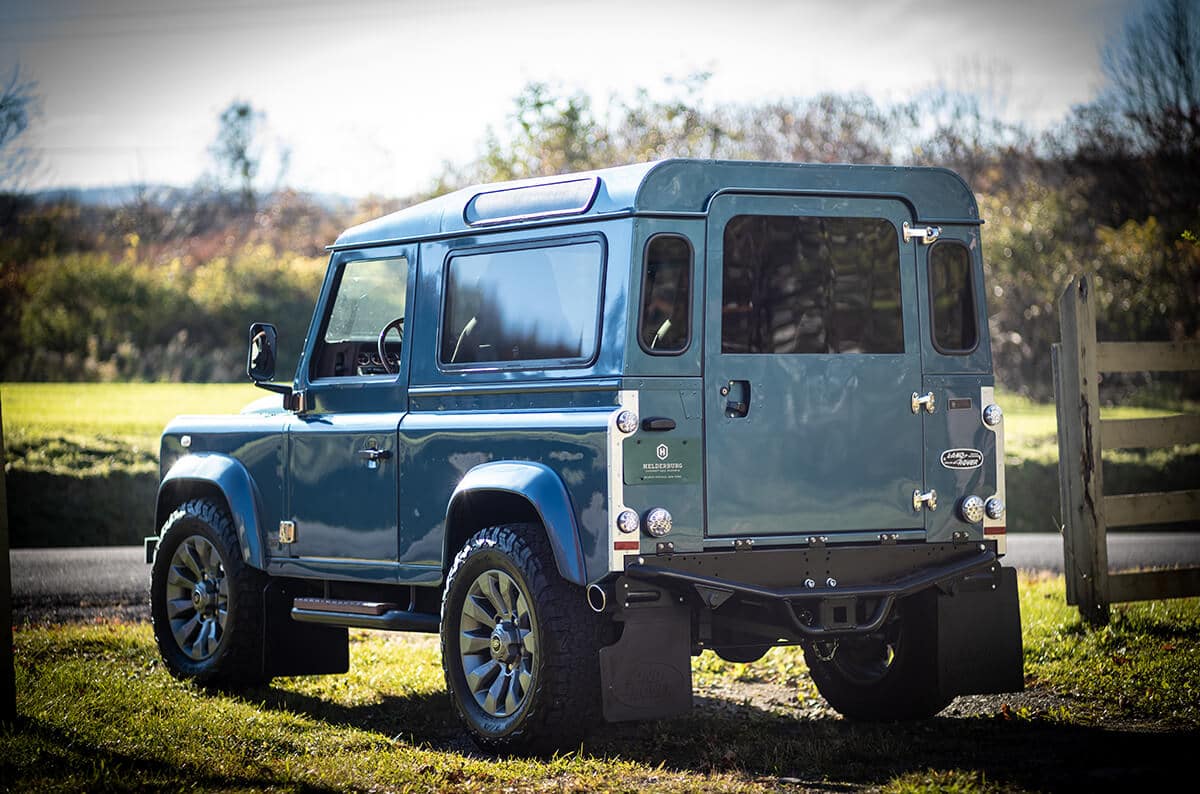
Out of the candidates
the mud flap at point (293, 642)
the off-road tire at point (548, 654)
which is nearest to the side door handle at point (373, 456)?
the off-road tire at point (548, 654)

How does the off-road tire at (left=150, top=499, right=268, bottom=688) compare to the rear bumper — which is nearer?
the rear bumper

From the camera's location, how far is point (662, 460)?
6.96 metres

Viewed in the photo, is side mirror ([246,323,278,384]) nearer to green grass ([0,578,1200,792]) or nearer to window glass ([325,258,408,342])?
window glass ([325,258,408,342])

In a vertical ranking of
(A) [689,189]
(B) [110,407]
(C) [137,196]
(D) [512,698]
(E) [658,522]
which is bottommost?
(D) [512,698]

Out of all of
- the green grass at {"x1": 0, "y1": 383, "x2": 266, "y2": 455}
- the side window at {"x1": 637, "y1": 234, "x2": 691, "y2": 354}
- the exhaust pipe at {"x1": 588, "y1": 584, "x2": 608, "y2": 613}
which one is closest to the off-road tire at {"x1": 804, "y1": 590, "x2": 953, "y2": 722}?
the exhaust pipe at {"x1": 588, "y1": 584, "x2": 608, "y2": 613}

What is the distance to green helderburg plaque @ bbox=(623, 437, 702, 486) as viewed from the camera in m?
6.86

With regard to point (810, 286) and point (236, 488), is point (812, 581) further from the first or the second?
point (236, 488)

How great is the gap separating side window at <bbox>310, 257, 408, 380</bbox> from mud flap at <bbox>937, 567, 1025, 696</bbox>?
10.5 ft

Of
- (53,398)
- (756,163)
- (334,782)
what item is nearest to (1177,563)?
(756,163)

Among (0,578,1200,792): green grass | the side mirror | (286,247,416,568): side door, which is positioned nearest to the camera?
(0,578,1200,792): green grass

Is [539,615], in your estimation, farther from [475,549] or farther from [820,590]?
[820,590]

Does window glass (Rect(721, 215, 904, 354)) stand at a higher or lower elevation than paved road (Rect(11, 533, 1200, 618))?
higher

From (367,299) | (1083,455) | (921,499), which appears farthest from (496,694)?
(1083,455)

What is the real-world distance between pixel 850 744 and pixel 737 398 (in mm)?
1738
